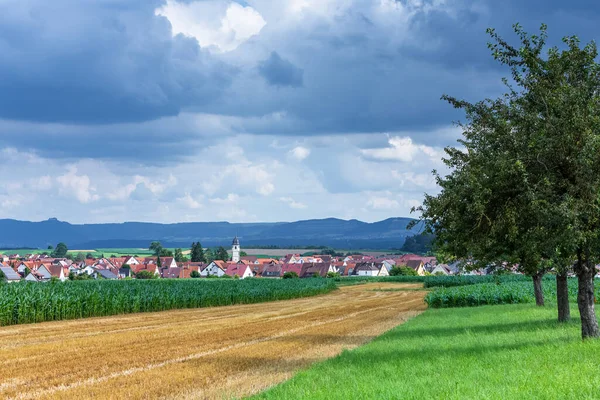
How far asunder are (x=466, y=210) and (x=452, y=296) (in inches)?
1306

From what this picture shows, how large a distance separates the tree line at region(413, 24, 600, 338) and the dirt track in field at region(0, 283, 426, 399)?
6.79 metres

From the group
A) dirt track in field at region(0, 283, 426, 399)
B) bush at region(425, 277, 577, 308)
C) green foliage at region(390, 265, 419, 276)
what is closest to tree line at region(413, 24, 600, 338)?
dirt track in field at region(0, 283, 426, 399)

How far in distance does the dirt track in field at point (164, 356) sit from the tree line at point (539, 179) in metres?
6.79

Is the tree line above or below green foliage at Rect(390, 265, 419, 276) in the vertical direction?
above

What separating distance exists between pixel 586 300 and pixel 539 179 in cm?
458

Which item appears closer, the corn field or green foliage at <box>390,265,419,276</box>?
the corn field

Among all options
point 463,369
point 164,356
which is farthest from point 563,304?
point 164,356

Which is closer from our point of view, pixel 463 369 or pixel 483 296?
pixel 463 369

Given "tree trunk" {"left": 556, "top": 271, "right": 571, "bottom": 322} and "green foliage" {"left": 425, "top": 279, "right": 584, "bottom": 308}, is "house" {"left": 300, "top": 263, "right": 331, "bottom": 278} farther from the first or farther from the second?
"tree trunk" {"left": 556, "top": 271, "right": 571, "bottom": 322}

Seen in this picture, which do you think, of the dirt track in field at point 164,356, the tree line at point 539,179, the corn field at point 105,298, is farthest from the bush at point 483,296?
the tree line at point 539,179

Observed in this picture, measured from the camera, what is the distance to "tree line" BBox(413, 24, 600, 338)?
1923cm

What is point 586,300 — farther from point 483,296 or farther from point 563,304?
point 483,296

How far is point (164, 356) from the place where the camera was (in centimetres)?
2220

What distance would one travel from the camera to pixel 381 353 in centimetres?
2111
